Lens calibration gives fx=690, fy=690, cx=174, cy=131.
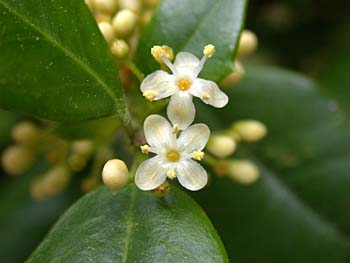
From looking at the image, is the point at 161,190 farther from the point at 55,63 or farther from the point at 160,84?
the point at 55,63

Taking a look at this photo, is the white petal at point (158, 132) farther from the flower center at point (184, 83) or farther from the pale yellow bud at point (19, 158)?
the pale yellow bud at point (19, 158)

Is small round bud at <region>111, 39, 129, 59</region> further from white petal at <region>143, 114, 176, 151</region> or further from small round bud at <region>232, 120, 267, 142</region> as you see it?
small round bud at <region>232, 120, 267, 142</region>

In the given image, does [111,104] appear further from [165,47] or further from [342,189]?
[342,189]

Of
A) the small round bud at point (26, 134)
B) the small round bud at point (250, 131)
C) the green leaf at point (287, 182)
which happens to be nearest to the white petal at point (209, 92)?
the small round bud at point (250, 131)

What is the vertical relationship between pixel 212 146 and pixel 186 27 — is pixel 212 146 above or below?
below

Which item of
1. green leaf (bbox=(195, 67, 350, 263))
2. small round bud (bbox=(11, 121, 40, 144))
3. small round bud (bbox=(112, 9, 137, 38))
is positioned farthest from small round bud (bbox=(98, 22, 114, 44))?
green leaf (bbox=(195, 67, 350, 263))

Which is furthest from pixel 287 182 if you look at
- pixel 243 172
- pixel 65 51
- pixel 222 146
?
pixel 65 51

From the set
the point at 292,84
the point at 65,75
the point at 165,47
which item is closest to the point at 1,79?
the point at 65,75
